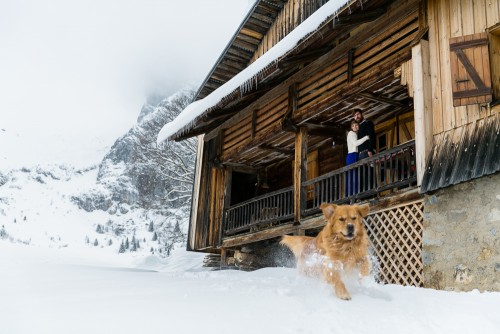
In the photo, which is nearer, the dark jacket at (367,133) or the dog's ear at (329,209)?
the dog's ear at (329,209)

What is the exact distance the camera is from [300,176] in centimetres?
1109

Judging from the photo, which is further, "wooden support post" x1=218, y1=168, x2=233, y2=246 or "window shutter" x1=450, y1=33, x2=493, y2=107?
"wooden support post" x1=218, y1=168, x2=233, y2=246

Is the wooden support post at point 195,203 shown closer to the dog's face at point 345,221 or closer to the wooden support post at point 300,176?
the wooden support post at point 300,176

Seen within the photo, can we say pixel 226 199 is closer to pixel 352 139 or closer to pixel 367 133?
pixel 352 139

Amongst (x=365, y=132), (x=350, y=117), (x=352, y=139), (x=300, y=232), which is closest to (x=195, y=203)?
(x=300, y=232)

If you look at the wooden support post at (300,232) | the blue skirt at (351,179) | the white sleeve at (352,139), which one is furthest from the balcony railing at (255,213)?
the white sleeve at (352,139)

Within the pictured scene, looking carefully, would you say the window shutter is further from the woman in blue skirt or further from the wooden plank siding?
the woman in blue skirt

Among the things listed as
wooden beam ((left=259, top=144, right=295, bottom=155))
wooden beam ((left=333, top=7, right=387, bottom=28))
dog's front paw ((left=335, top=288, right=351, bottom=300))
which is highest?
wooden beam ((left=333, top=7, right=387, bottom=28))

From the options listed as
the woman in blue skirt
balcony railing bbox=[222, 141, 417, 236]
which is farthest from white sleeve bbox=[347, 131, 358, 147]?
balcony railing bbox=[222, 141, 417, 236]

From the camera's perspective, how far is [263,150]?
45.1 ft

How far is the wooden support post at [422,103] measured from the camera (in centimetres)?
773

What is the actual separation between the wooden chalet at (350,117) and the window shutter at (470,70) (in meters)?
0.01

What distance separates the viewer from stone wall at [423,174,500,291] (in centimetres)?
648

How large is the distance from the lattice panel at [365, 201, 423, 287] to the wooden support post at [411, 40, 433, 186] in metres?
0.68
